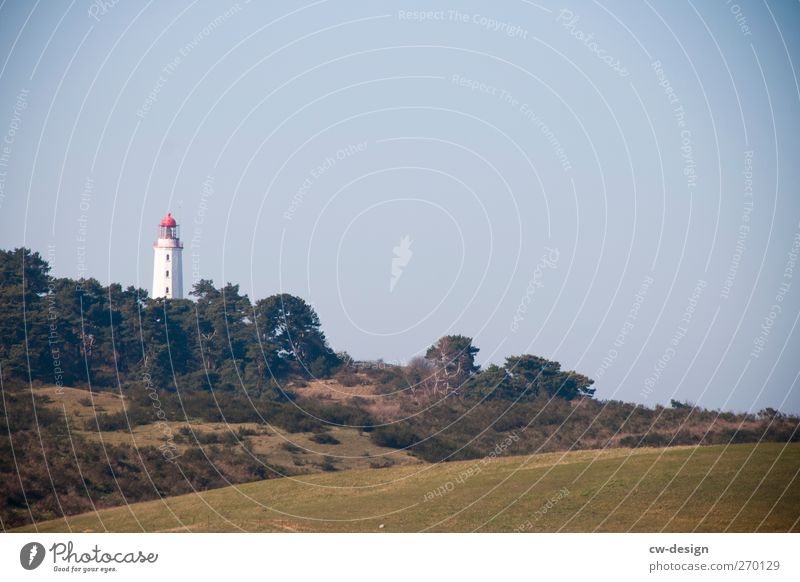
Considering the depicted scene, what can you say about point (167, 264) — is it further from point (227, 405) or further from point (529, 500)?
point (529, 500)

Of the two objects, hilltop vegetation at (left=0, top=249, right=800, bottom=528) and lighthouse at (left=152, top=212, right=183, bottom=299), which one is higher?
lighthouse at (left=152, top=212, right=183, bottom=299)

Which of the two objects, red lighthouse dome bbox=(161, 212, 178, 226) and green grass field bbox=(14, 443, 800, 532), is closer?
green grass field bbox=(14, 443, 800, 532)

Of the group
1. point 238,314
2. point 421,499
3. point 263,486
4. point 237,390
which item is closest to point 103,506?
point 263,486

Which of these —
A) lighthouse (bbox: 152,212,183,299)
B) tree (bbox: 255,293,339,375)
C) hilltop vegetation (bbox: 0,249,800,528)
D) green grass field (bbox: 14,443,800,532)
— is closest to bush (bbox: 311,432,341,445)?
hilltop vegetation (bbox: 0,249,800,528)

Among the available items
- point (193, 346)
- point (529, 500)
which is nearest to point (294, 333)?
point (193, 346)

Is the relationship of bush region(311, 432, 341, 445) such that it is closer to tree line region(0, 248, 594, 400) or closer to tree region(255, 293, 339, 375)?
tree line region(0, 248, 594, 400)

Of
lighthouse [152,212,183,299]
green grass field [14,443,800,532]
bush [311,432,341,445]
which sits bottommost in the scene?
green grass field [14,443,800,532]
